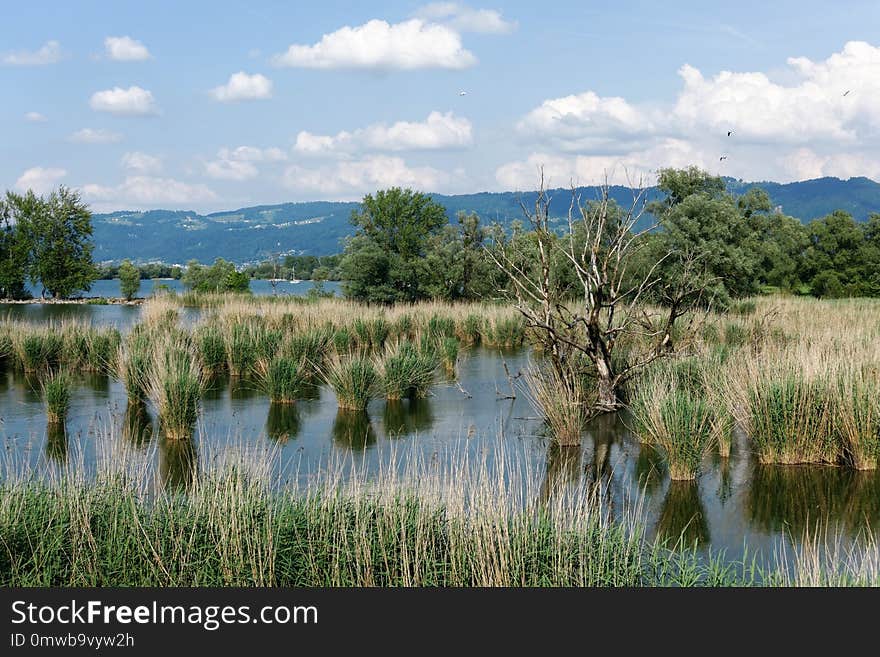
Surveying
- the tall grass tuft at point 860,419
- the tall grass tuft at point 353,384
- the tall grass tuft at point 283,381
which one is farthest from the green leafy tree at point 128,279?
the tall grass tuft at point 860,419

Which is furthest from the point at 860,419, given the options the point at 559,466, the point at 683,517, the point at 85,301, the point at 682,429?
the point at 85,301

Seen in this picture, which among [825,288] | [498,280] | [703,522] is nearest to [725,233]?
[498,280]

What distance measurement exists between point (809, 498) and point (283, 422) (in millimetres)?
6425

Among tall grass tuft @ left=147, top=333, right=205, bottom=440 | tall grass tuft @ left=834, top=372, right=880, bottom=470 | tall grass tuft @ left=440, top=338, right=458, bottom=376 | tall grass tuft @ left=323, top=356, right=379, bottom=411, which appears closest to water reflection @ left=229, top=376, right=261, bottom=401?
tall grass tuft @ left=323, top=356, right=379, bottom=411

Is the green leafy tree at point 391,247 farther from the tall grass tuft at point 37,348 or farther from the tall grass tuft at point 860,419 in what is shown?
the tall grass tuft at point 860,419

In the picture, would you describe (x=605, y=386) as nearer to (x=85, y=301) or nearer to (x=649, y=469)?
(x=649, y=469)

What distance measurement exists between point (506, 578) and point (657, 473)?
398cm

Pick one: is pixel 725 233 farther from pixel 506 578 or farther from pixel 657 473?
pixel 506 578

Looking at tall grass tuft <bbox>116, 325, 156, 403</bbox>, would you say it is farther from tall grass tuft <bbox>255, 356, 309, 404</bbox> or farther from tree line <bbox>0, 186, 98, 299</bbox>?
tree line <bbox>0, 186, 98, 299</bbox>

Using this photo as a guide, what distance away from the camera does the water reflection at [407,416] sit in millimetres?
10578

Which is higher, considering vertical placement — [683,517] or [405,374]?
[405,374]

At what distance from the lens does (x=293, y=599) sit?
445cm

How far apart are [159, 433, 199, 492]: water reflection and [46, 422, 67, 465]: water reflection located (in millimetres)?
1001

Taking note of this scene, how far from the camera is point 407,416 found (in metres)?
11.5
